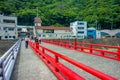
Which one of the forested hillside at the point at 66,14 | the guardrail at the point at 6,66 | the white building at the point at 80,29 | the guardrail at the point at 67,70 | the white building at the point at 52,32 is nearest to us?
the guardrail at the point at 67,70

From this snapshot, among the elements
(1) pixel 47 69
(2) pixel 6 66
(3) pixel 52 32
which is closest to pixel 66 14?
(3) pixel 52 32

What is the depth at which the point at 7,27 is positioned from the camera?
7075 centimetres

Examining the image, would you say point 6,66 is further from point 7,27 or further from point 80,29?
point 80,29

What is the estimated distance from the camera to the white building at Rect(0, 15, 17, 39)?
6925 centimetres

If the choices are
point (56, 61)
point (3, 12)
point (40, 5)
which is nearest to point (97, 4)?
point (40, 5)

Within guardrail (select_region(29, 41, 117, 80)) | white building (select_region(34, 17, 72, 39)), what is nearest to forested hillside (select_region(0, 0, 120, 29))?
white building (select_region(34, 17, 72, 39))

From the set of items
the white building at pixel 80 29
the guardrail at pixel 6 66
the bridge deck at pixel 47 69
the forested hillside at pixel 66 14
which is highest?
the forested hillside at pixel 66 14

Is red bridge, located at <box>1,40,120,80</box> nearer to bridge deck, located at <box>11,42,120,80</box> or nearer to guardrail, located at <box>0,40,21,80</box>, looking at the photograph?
bridge deck, located at <box>11,42,120,80</box>

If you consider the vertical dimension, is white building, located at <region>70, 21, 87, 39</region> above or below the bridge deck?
above

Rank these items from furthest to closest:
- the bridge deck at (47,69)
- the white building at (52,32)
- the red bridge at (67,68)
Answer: the white building at (52,32), the bridge deck at (47,69), the red bridge at (67,68)

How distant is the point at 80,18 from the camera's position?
10719 centimetres

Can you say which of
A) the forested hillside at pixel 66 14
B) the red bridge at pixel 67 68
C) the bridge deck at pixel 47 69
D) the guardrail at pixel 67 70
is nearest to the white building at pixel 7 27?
the forested hillside at pixel 66 14

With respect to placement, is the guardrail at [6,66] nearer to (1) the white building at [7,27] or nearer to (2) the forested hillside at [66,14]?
(1) the white building at [7,27]

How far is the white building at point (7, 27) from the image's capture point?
6925 centimetres
